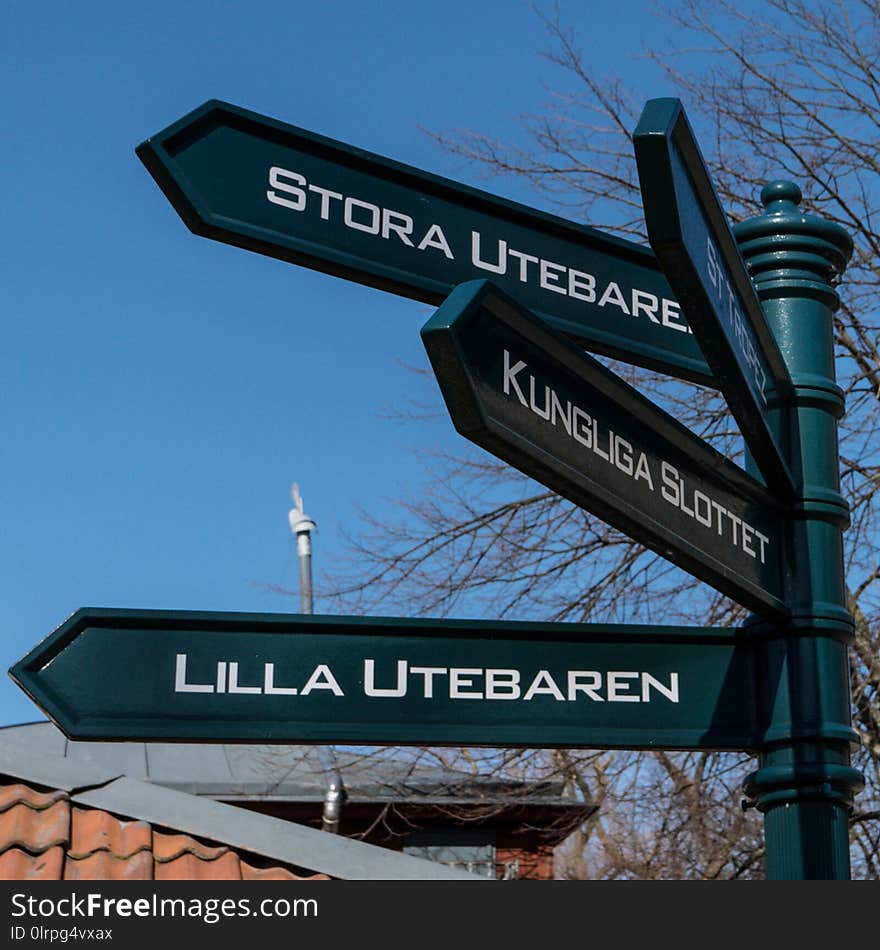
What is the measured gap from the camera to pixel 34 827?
6.93 meters

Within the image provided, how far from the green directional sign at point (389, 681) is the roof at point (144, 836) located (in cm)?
416

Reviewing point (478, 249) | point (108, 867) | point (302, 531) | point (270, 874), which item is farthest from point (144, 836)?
point (302, 531)

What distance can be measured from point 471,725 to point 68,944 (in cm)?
123

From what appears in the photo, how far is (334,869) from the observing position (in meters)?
7.23

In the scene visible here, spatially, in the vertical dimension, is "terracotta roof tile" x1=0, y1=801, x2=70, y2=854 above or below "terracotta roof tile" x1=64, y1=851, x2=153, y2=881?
above

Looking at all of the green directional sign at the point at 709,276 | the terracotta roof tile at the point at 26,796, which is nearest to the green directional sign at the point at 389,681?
the green directional sign at the point at 709,276

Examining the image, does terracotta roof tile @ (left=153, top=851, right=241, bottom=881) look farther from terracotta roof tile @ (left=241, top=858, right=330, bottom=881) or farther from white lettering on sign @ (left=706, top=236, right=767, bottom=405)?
white lettering on sign @ (left=706, top=236, right=767, bottom=405)

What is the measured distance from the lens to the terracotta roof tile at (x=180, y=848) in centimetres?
704

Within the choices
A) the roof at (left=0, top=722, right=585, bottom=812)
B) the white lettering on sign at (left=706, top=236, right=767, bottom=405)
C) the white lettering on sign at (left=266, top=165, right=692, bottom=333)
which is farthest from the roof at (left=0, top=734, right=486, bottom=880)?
the white lettering on sign at (left=706, top=236, right=767, bottom=405)

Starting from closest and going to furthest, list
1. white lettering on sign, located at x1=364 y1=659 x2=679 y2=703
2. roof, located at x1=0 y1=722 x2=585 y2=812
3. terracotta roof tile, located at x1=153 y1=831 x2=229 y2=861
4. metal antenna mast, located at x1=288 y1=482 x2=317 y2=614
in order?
white lettering on sign, located at x1=364 y1=659 x2=679 y2=703 → terracotta roof tile, located at x1=153 y1=831 x2=229 y2=861 → roof, located at x1=0 y1=722 x2=585 y2=812 → metal antenna mast, located at x1=288 y1=482 x2=317 y2=614

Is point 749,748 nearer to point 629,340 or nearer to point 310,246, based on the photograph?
point 629,340

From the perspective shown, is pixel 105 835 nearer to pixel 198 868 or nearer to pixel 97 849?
pixel 97 849

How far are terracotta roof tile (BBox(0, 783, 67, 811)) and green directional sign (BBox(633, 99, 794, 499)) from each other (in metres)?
5.08

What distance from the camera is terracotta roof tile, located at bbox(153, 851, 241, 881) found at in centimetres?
684
